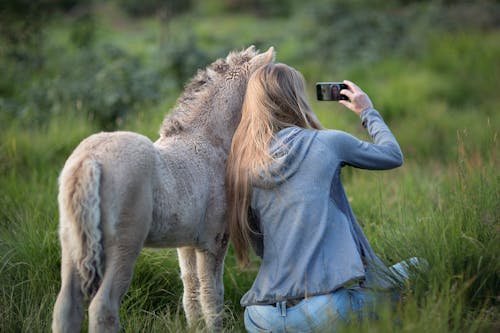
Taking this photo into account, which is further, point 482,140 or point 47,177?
point 482,140

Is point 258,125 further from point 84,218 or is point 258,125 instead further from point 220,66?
point 84,218

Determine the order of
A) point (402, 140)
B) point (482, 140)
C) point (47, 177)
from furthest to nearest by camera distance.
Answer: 1. point (402, 140)
2. point (482, 140)
3. point (47, 177)

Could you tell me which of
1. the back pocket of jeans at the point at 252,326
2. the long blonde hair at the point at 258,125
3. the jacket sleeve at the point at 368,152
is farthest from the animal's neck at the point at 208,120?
the back pocket of jeans at the point at 252,326

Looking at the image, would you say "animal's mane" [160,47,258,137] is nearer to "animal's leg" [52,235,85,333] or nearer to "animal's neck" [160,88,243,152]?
"animal's neck" [160,88,243,152]

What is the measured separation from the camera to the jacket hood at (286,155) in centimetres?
313

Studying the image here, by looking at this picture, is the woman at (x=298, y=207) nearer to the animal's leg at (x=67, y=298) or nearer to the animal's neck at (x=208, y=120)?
the animal's neck at (x=208, y=120)

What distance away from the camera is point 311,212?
3.11m

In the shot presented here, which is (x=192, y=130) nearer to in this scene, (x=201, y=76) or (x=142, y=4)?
(x=201, y=76)

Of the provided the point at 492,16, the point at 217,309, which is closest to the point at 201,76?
the point at 217,309

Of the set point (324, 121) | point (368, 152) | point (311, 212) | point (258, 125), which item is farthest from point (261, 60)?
point (324, 121)

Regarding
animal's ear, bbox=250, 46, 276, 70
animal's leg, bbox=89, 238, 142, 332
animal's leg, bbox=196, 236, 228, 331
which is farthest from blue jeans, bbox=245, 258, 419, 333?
animal's ear, bbox=250, 46, 276, 70

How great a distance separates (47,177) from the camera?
5.65 metres

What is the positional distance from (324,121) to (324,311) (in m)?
4.69

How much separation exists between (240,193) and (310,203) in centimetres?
40
